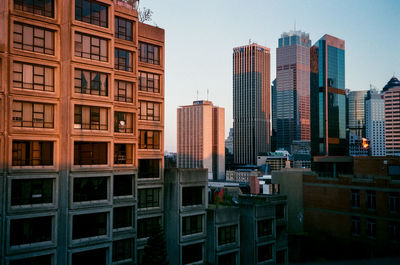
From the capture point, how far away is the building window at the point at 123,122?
111ft

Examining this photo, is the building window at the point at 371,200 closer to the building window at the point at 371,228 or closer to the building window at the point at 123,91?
the building window at the point at 371,228

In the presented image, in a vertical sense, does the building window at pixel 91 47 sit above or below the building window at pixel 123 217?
above

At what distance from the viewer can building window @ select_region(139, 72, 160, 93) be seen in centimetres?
3709

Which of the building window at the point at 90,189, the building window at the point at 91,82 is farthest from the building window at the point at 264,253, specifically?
the building window at the point at 91,82

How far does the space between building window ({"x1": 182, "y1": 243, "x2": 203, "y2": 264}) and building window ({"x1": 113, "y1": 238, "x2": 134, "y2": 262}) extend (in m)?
5.49

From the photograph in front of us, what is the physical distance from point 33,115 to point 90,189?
23.1 feet

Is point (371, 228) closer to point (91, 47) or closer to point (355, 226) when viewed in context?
point (355, 226)

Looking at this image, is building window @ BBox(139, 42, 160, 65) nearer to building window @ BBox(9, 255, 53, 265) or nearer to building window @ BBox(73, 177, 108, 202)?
building window @ BBox(73, 177, 108, 202)

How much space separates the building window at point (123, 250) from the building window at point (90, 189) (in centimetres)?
460

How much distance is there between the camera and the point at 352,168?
2103 inches

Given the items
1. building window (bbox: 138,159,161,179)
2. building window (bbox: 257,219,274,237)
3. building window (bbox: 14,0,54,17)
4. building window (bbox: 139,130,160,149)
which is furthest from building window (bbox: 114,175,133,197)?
building window (bbox: 257,219,274,237)

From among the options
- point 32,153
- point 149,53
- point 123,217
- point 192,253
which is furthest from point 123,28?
point 192,253

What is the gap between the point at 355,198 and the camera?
4734 centimetres

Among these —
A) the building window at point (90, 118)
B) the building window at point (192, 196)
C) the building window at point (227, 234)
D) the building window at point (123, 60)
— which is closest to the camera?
the building window at point (90, 118)
